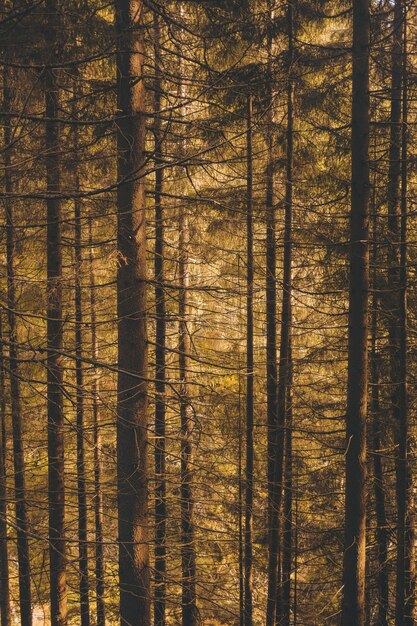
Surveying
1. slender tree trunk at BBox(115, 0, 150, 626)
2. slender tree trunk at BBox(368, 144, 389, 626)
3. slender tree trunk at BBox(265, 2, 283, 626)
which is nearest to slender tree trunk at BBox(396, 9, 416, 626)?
slender tree trunk at BBox(368, 144, 389, 626)

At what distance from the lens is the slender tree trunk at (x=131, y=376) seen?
633 centimetres

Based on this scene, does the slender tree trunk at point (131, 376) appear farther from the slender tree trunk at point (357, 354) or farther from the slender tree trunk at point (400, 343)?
the slender tree trunk at point (400, 343)

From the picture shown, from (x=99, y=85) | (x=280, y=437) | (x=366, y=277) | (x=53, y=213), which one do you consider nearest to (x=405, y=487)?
(x=280, y=437)

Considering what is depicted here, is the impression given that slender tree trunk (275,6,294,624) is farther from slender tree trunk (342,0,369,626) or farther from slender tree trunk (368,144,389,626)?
slender tree trunk (342,0,369,626)

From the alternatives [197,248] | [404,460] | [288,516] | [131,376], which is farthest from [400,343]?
[131,376]

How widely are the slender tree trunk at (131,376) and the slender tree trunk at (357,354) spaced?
2.89 metres

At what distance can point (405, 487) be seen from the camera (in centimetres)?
1000

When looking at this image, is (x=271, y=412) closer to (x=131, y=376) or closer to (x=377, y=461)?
(x=377, y=461)

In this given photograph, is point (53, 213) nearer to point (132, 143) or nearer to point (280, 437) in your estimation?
point (132, 143)

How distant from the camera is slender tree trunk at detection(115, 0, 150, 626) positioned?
6.33 metres

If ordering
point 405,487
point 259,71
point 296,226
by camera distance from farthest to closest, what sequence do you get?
point 296,226 → point 259,71 → point 405,487

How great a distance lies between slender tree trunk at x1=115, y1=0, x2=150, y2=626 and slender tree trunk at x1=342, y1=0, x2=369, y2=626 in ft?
9.48

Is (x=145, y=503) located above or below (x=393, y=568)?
above

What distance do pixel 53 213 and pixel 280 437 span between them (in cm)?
585
